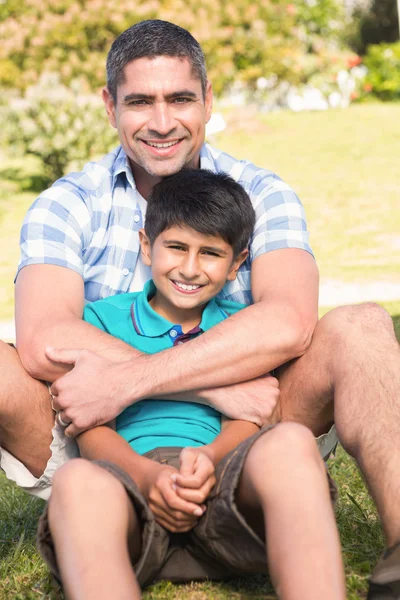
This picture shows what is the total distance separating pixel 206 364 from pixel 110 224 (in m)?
0.91

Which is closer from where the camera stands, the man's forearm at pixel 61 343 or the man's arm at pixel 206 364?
the man's arm at pixel 206 364

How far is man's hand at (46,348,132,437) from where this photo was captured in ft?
9.37

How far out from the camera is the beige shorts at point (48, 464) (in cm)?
306

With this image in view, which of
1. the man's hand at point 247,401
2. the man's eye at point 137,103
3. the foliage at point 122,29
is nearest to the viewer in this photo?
the man's hand at point 247,401

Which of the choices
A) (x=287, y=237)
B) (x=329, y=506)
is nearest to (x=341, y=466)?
(x=287, y=237)

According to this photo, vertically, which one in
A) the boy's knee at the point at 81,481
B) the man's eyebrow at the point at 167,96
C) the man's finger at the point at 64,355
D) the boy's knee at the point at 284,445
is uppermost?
the man's eyebrow at the point at 167,96

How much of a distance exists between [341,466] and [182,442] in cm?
134

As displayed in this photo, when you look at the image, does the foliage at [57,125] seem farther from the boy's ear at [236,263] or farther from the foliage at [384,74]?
the boy's ear at [236,263]

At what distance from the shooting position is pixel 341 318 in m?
3.02

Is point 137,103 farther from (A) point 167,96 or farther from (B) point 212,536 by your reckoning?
(B) point 212,536

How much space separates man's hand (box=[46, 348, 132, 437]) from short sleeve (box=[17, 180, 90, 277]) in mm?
536

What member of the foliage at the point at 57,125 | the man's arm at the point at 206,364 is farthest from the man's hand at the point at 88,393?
the foliage at the point at 57,125

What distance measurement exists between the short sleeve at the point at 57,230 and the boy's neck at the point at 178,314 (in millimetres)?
372

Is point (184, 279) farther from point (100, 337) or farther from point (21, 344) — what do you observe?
point (21, 344)
